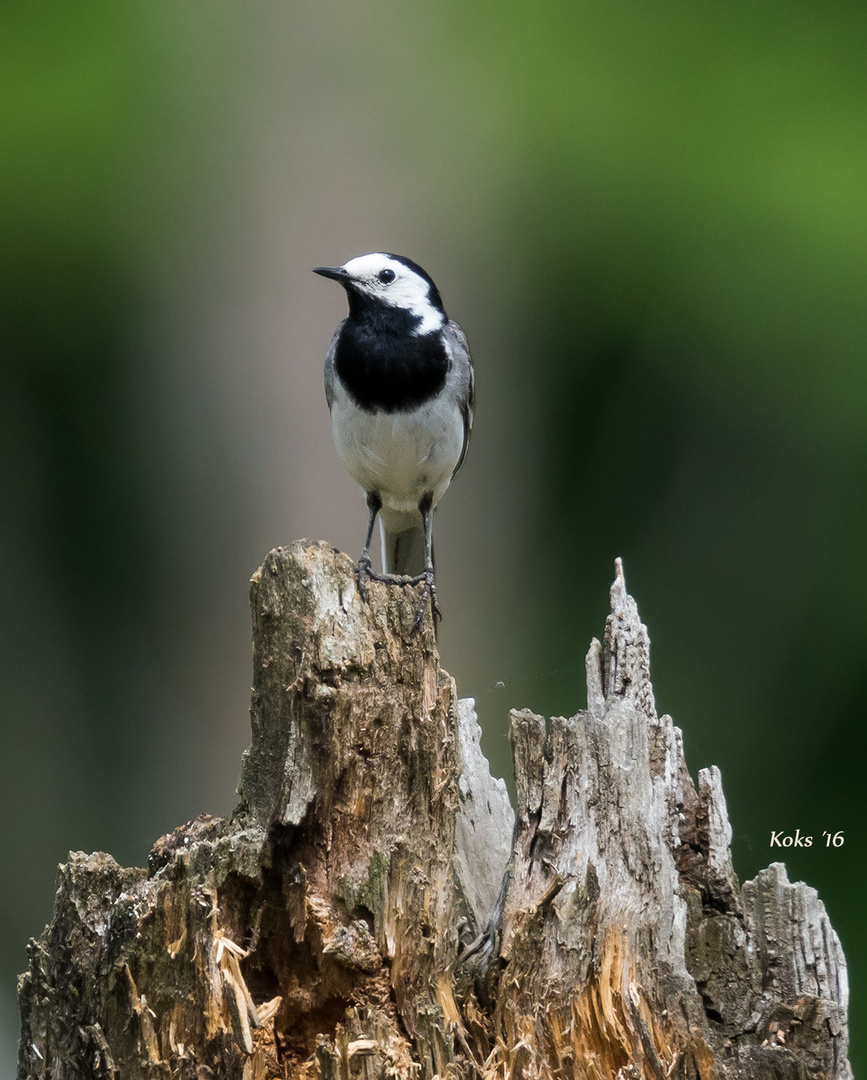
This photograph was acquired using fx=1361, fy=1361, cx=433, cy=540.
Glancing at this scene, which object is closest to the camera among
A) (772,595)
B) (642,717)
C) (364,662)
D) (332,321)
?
(364,662)

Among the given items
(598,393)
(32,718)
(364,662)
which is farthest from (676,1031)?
(32,718)

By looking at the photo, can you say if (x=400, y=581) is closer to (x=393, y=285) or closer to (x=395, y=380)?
(x=395, y=380)

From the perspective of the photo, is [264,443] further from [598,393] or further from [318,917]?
[318,917]

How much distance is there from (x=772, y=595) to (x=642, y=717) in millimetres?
5504

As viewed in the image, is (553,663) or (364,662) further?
(553,663)

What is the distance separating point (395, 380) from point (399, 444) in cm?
25

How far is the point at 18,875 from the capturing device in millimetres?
9469

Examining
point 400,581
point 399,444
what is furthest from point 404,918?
point 399,444

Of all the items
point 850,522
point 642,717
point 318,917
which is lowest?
point 318,917

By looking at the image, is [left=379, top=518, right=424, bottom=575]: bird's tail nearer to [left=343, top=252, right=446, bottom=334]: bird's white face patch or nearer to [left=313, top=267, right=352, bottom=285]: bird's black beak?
[left=343, top=252, right=446, bottom=334]: bird's white face patch

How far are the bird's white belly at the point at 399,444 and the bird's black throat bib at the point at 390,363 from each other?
0.16ft

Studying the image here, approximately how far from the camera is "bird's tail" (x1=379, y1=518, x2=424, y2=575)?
5.96 meters

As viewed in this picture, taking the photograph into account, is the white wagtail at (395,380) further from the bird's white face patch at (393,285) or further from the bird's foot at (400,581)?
the bird's foot at (400,581)

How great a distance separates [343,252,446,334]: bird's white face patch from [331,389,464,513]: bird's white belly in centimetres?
35
